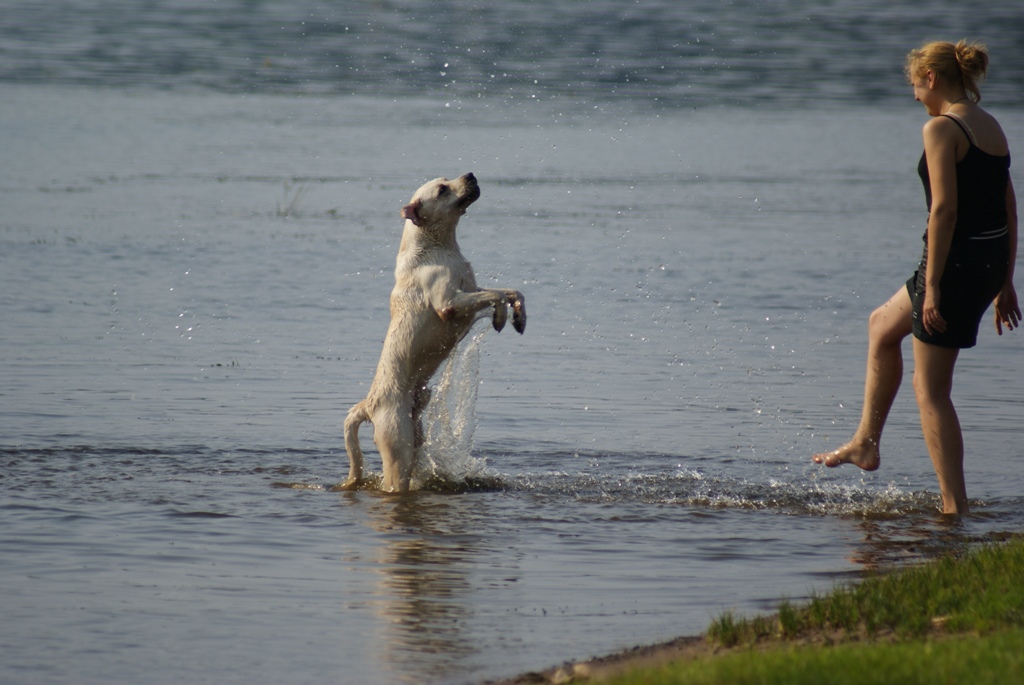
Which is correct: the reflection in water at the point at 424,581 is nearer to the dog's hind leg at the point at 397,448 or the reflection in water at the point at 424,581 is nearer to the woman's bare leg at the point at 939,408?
the dog's hind leg at the point at 397,448

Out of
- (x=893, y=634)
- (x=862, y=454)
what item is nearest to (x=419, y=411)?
(x=862, y=454)

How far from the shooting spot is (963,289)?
6.53 meters

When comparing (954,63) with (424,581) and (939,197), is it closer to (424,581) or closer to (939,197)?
(939,197)

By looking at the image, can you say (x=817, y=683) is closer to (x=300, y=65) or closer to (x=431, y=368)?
(x=431, y=368)

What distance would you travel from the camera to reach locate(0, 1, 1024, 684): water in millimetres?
5742

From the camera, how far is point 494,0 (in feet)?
180

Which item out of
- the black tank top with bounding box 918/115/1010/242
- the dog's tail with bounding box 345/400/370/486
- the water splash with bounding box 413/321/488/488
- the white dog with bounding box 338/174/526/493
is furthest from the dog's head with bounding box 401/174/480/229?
the black tank top with bounding box 918/115/1010/242

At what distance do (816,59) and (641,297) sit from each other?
31871mm

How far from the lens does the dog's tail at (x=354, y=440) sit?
26.0 ft

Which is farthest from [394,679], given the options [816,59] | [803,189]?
[816,59]

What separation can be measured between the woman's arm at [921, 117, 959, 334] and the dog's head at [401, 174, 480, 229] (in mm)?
2501

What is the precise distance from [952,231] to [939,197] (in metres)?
0.16

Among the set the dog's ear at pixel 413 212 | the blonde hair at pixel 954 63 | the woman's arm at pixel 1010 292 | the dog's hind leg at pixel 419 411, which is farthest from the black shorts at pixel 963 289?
the dog's hind leg at pixel 419 411

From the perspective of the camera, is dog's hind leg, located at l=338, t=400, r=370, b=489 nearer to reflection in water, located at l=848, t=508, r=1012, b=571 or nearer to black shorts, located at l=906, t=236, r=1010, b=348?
reflection in water, located at l=848, t=508, r=1012, b=571
